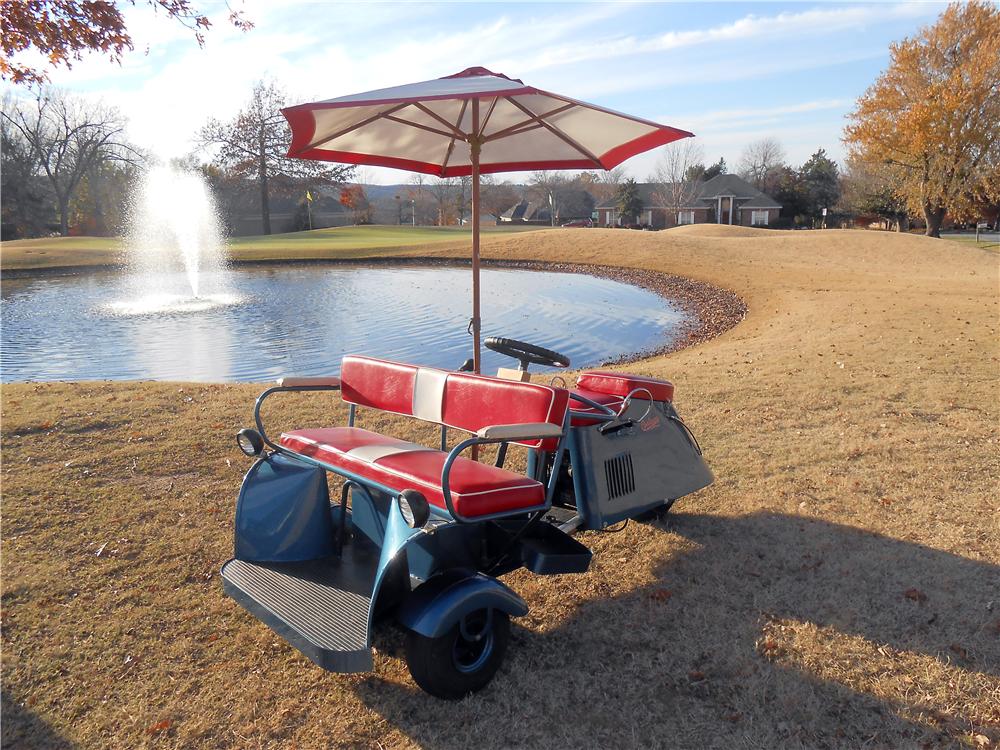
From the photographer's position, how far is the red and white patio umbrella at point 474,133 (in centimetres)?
400

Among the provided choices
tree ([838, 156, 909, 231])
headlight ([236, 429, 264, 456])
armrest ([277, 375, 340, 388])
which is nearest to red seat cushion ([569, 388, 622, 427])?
armrest ([277, 375, 340, 388])

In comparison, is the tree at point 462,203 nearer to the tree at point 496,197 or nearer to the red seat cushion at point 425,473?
the tree at point 496,197

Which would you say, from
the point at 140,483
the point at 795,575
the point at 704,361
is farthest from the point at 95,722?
the point at 704,361

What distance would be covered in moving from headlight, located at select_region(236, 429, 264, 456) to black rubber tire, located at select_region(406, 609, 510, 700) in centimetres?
140

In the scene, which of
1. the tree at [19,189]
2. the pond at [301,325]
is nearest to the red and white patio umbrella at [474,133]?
the pond at [301,325]

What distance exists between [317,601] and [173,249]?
41.9 m

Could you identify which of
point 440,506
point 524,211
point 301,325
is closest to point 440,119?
point 440,506

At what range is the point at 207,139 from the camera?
178 ft

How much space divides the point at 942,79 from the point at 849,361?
3717cm

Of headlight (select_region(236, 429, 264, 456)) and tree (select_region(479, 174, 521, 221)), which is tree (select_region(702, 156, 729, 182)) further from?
headlight (select_region(236, 429, 264, 456))

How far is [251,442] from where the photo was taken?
359 cm

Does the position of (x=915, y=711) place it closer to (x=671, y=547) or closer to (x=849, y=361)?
(x=671, y=547)

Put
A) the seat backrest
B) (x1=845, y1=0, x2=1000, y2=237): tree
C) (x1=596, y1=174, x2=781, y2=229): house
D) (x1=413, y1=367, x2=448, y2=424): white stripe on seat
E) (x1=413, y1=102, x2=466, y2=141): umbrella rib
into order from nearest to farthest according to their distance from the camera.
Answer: the seat backrest < (x1=413, y1=367, x2=448, y2=424): white stripe on seat < (x1=413, y1=102, x2=466, y2=141): umbrella rib < (x1=845, y1=0, x2=1000, y2=237): tree < (x1=596, y1=174, x2=781, y2=229): house

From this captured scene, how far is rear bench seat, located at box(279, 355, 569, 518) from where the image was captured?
9.62ft
